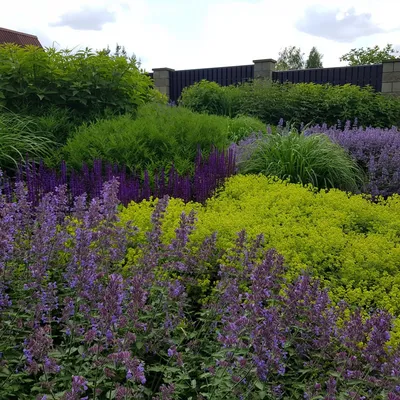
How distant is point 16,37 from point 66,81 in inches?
833

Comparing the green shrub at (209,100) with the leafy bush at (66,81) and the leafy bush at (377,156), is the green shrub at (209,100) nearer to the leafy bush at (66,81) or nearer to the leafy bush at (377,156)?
the leafy bush at (377,156)

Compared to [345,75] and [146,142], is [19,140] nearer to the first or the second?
[146,142]

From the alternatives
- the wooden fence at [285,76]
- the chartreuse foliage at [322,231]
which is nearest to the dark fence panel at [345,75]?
the wooden fence at [285,76]

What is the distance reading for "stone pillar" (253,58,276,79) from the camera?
18.0 meters

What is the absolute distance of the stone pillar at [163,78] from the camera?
Answer: 2006cm

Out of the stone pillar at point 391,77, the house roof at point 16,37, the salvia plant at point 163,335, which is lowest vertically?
the salvia plant at point 163,335

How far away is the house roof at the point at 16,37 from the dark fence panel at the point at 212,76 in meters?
8.07

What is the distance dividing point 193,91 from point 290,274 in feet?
36.0

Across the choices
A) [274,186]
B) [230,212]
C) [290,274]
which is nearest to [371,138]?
[274,186]

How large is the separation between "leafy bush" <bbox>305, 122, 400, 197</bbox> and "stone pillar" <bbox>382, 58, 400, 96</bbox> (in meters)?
8.87

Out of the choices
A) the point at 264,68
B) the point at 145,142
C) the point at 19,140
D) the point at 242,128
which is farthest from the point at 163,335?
the point at 264,68

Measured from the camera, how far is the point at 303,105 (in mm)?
12430

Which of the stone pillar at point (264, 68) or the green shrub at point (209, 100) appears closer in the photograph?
the green shrub at point (209, 100)

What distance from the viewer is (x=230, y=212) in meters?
4.32
